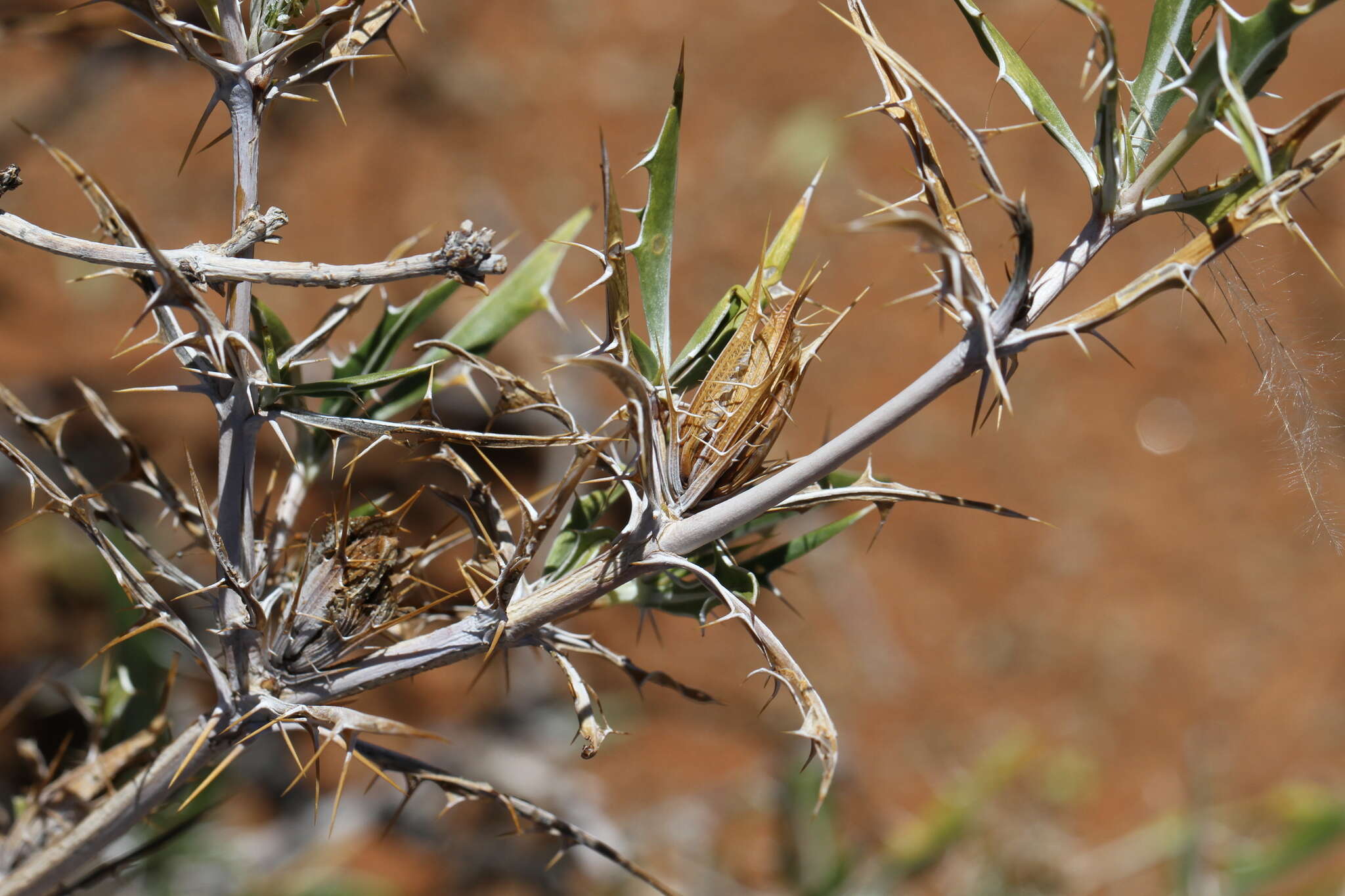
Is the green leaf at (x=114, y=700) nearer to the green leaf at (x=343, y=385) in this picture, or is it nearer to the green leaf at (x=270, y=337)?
the green leaf at (x=270, y=337)

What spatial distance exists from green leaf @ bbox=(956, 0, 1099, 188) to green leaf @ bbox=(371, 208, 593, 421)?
0.52 metres

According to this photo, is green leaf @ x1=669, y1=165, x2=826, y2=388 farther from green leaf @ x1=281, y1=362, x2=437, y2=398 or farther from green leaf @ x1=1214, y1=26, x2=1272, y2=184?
green leaf @ x1=1214, y1=26, x2=1272, y2=184

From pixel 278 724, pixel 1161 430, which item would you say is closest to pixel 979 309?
pixel 278 724

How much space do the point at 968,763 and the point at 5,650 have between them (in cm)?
333

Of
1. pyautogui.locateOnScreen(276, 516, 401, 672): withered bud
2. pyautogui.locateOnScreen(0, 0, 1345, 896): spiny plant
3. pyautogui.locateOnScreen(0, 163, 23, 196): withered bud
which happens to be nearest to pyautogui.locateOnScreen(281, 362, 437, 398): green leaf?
pyautogui.locateOnScreen(0, 0, 1345, 896): spiny plant

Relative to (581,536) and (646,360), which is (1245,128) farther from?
(581,536)

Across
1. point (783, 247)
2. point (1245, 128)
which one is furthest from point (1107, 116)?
point (783, 247)

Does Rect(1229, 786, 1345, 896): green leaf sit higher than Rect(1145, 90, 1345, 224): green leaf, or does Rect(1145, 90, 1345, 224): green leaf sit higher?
Rect(1145, 90, 1345, 224): green leaf

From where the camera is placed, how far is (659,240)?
0.87 meters

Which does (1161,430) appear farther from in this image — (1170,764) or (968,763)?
(968,763)

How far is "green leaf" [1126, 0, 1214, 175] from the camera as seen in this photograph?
69cm

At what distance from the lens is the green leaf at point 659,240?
0.85 m

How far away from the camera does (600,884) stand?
270 centimetres

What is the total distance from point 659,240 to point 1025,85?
35 centimetres
